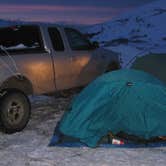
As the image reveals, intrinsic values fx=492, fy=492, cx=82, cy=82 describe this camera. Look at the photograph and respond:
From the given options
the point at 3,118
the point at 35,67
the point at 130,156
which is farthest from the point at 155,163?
the point at 35,67

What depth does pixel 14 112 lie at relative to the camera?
946cm

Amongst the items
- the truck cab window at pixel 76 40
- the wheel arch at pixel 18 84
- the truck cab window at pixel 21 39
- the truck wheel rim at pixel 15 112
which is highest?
the truck cab window at pixel 21 39

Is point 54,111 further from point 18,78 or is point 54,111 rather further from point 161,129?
point 161,129

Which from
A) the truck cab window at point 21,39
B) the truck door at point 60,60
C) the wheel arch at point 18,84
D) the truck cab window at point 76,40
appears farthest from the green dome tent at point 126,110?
the truck cab window at point 76,40

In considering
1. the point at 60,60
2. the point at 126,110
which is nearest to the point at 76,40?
the point at 60,60

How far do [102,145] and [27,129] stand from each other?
6.18ft

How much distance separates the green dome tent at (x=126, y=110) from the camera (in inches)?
355

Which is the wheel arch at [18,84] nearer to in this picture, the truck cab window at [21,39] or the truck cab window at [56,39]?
the truck cab window at [21,39]

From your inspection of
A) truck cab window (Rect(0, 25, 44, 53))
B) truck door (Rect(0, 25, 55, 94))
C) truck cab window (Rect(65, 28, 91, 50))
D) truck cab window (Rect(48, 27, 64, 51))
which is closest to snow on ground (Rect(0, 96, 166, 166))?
truck door (Rect(0, 25, 55, 94))

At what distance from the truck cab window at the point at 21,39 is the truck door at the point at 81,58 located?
1221mm

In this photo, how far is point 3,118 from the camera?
9250 millimetres

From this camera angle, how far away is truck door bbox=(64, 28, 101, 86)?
12.0 meters

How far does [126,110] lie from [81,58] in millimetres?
3426

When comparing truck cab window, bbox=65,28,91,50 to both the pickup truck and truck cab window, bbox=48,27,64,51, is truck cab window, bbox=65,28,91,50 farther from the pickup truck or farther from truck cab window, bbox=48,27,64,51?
truck cab window, bbox=48,27,64,51
